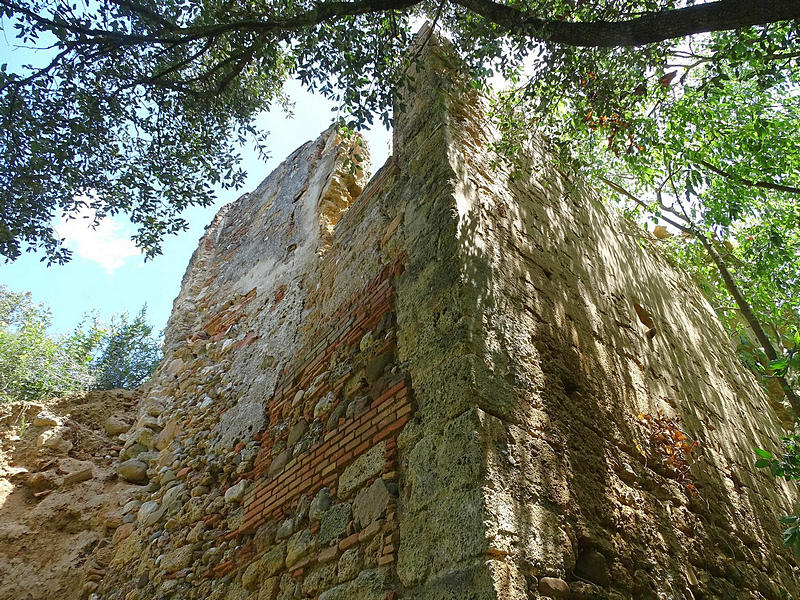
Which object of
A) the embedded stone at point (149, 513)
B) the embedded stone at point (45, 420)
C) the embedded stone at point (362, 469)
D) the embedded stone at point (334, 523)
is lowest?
the embedded stone at point (334, 523)

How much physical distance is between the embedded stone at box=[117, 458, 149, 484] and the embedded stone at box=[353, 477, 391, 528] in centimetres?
379

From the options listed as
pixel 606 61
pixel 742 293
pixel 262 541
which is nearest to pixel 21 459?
pixel 262 541

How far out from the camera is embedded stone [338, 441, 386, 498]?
8.56 ft

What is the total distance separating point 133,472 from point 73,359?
669 centimetres

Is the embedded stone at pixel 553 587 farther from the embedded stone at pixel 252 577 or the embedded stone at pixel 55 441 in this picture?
the embedded stone at pixel 55 441

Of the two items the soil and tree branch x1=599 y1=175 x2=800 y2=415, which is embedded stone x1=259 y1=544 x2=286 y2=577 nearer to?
the soil

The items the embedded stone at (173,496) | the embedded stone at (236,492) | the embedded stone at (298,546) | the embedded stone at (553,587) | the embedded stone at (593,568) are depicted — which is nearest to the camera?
the embedded stone at (553,587)

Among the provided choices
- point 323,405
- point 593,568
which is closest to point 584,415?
point 593,568

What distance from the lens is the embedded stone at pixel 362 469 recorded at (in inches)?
103

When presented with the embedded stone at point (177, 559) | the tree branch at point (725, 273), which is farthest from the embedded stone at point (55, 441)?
the tree branch at point (725, 273)

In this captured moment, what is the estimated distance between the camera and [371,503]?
2.52 meters

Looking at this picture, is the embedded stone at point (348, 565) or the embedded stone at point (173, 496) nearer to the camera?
the embedded stone at point (348, 565)

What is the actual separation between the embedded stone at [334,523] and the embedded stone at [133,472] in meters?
3.48

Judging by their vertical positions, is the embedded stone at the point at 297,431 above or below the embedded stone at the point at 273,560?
above
